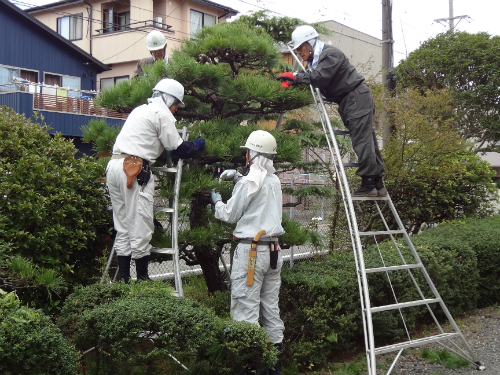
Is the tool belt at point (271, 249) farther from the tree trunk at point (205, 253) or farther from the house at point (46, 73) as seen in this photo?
the house at point (46, 73)

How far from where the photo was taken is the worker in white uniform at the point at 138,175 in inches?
179

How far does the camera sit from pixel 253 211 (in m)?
4.50

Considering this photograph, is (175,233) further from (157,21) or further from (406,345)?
(157,21)

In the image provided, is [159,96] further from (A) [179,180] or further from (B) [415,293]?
(B) [415,293]

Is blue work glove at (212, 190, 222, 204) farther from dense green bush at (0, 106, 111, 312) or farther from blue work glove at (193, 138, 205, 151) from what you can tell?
dense green bush at (0, 106, 111, 312)

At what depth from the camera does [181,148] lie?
4805 millimetres

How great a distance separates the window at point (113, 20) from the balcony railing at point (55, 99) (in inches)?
351

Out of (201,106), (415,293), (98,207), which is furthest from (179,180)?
(415,293)

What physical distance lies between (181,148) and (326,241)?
3575mm

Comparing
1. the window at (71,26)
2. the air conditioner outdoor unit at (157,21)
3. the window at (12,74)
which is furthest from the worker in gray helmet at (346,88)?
the window at (71,26)

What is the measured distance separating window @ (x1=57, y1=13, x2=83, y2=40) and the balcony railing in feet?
33.6

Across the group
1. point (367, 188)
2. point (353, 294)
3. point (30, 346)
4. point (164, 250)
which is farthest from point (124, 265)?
point (367, 188)

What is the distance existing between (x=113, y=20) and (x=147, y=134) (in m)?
23.3

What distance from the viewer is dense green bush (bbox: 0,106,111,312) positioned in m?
4.29
